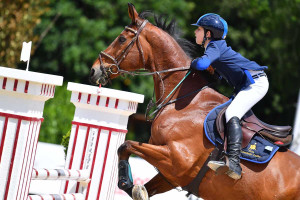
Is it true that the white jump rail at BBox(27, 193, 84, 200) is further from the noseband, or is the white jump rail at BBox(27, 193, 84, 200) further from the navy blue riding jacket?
the navy blue riding jacket

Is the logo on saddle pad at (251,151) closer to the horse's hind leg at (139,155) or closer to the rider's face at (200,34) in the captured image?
the horse's hind leg at (139,155)

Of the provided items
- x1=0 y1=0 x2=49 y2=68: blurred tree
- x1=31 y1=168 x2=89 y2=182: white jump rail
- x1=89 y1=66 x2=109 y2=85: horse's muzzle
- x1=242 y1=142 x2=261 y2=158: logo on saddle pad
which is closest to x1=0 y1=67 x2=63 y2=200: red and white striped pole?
x1=31 y1=168 x2=89 y2=182: white jump rail

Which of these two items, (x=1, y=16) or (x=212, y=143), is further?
(x=1, y=16)

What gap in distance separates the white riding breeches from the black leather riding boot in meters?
0.07

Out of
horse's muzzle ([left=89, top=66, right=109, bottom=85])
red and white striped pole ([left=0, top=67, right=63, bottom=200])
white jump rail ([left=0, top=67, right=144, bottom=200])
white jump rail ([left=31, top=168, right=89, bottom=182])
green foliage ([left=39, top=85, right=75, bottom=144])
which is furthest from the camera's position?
green foliage ([left=39, top=85, right=75, bottom=144])

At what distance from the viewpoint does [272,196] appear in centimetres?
502

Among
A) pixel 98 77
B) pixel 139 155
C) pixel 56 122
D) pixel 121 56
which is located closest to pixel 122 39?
pixel 121 56

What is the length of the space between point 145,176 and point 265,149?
2912 millimetres

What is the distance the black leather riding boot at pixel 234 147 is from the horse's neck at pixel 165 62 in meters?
0.75

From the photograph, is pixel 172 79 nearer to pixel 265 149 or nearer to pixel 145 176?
pixel 265 149

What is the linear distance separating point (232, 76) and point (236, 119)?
457 millimetres

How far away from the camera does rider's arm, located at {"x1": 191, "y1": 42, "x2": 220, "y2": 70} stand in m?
4.89

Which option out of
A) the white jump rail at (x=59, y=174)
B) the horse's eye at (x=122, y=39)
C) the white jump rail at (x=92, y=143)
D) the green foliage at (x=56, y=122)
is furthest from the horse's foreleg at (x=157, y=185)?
the green foliage at (x=56, y=122)

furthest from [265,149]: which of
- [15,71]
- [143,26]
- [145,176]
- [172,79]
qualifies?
[145,176]
